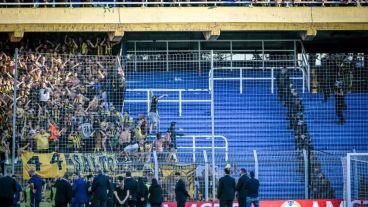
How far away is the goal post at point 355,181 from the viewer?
99.8 feet

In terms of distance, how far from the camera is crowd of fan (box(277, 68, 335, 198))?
30828mm

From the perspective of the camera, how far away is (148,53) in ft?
124

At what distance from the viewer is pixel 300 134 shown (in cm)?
3400

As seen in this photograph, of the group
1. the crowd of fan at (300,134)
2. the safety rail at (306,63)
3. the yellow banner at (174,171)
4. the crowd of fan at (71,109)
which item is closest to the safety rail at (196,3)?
the crowd of fan at (71,109)

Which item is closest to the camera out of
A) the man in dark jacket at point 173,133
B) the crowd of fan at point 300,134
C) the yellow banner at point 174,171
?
the yellow banner at point 174,171

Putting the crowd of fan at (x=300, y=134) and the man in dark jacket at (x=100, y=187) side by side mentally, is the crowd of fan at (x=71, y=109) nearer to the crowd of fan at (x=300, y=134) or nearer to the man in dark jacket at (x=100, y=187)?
the man in dark jacket at (x=100, y=187)

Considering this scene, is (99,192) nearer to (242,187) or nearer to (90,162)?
(90,162)

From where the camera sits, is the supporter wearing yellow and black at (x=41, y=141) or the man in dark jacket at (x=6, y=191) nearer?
the man in dark jacket at (x=6, y=191)

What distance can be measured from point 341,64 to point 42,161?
9.84m

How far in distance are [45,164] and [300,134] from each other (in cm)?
774

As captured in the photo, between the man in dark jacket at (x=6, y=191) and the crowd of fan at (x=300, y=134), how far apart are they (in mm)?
7872

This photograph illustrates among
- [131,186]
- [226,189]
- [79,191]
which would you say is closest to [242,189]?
→ [226,189]

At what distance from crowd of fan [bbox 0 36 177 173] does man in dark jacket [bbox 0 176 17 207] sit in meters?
3.22

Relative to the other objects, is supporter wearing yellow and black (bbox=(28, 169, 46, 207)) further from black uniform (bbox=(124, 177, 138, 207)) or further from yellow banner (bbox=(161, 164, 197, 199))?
yellow banner (bbox=(161, 164, 197, 199))
